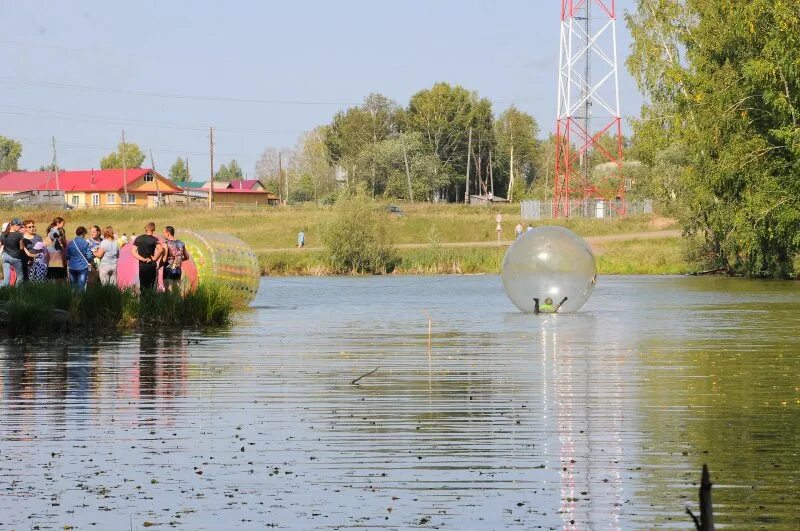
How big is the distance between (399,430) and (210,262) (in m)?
19.9

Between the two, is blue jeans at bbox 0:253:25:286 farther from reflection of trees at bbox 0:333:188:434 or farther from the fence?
the fence

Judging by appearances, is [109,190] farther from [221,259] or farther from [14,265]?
[14,265]

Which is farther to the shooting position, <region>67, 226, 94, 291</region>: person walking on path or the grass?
the grass

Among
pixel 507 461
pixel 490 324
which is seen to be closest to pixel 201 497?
pixel 507 461

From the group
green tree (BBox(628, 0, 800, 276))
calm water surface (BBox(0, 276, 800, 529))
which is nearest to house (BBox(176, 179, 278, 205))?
green tree (BBox(628, 0, 800, 276))

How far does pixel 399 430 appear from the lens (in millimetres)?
13500

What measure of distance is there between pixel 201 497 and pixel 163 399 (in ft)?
19.4

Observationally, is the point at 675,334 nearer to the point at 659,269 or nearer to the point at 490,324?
the point at 490,324

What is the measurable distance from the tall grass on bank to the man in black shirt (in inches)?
14.7

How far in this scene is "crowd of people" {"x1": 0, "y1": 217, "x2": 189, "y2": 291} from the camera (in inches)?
1113

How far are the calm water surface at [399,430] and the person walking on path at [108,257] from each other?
14.2 ft

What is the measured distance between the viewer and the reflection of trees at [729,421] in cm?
1009

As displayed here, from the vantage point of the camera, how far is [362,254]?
233ft

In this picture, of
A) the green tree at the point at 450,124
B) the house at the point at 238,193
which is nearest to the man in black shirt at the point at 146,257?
the green tree at the point at 450,124
